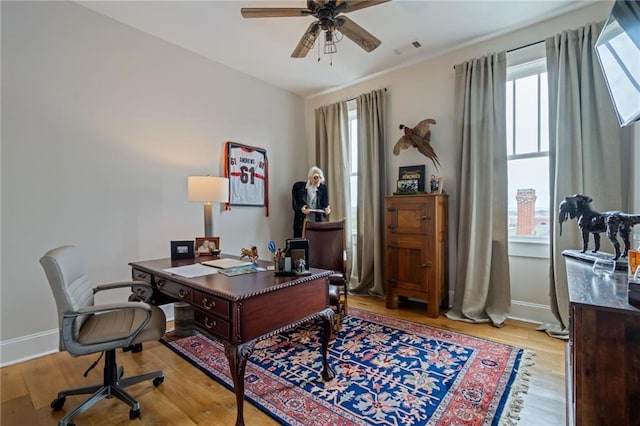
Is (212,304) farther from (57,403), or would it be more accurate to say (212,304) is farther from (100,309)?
(57,403)

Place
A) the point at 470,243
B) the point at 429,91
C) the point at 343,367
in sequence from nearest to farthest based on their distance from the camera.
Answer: the point at 343,367 < the point at 470,243 < the point at 429,91

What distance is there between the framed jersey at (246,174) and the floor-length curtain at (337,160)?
3.06ft

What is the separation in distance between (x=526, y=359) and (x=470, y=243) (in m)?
1.14

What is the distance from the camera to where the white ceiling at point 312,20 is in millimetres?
2463

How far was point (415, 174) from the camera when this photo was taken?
3.35 meters

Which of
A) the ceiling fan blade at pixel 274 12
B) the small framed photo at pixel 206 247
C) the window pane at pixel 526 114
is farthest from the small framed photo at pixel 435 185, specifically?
the small framed photo at pixel 206 247

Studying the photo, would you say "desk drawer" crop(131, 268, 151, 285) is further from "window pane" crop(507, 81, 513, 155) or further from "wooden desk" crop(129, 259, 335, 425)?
"window pane" crop(507, 81, 513, 155)

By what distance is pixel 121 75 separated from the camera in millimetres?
2695

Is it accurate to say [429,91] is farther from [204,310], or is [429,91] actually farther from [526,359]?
[204,310]

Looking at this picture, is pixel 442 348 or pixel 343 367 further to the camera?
pixel 442 348

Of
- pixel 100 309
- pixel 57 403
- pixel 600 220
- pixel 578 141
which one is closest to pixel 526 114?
pixel 578 141

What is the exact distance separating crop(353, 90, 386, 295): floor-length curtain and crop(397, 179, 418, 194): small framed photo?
382mm

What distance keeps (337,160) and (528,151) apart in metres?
2.24

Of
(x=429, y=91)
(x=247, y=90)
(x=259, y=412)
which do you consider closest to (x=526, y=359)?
(x=259, y=412)
